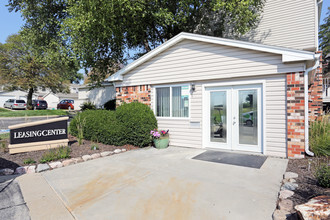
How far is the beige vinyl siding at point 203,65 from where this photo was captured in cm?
574

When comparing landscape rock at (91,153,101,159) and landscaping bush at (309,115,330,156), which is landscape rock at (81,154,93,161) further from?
landscaping bush at (309,115,330,156)

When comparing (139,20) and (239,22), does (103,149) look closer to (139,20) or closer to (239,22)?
(139,20)

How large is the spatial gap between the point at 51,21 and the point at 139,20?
5.59 metres

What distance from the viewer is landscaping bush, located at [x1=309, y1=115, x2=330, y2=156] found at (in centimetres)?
524

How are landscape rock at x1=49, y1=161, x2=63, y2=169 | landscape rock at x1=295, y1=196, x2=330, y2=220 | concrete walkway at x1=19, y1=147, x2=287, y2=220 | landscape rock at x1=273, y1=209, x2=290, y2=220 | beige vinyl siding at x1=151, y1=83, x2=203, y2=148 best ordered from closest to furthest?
landscape rock at x1=295, y1=196, x2=330, y2=220
landscape rock at x1=273, y1=209, x2=290, y2=220
concrete walkway at x1=19, y1=147, x2=287, y2=220
landscape rock at x1=49, y1=161, x2=63, y2=169
beige vinyl siding at x1=151, y1=83, x2=203, y2=148

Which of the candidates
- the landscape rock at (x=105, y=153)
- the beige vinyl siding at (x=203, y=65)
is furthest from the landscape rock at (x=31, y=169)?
the beige vinyl siding at (x=203, y=65)

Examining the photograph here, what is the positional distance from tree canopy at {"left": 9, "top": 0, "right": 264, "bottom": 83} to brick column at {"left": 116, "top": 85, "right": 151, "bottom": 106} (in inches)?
120

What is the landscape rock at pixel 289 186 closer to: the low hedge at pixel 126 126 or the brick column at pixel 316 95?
the low hedge at pixel 126 126

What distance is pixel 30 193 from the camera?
3.60 meters

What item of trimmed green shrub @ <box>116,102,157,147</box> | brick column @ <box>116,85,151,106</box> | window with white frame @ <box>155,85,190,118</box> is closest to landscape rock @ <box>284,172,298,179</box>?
window with white frame @ <box>155,85,190,118</box>

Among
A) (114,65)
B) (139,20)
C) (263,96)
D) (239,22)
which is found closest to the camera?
(263,96)

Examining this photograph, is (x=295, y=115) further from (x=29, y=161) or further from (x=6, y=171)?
(x=6, y=171)

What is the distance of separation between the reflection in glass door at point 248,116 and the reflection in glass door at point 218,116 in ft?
1.59

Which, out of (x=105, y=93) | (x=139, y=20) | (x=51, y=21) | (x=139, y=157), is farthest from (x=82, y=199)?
(x=105, y=93)
